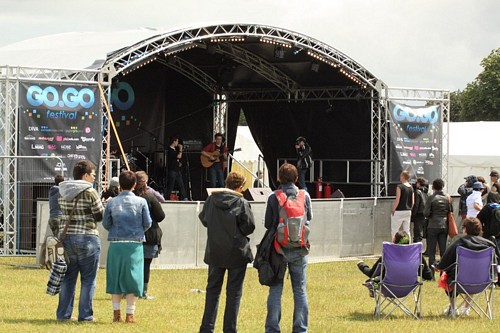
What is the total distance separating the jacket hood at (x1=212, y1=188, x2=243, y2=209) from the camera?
9.58 m

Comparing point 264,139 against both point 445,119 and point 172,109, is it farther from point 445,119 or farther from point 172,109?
point 445,119

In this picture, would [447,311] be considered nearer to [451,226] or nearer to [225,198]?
[225,198]

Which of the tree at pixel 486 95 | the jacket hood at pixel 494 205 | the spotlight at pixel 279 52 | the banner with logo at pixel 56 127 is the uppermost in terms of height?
the tree at pixel 486 95

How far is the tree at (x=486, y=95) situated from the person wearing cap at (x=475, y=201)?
5034 centimetres

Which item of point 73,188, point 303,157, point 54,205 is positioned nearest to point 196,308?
point 73,188

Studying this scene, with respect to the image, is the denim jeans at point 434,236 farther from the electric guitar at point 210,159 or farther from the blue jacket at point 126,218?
the electric guitar at point 210,159

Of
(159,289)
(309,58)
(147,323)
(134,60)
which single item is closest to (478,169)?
(309,58)

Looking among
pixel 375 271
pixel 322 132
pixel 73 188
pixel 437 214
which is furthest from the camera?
pixel 322 132

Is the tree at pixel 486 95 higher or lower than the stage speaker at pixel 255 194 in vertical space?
higher

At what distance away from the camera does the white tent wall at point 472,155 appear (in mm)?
31453

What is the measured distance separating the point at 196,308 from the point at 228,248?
2995 millimetres

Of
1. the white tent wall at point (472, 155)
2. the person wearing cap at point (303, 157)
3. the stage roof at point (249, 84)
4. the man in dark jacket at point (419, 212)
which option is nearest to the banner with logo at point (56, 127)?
the stage roof at point (249, 84)

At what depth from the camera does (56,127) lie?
19281mm

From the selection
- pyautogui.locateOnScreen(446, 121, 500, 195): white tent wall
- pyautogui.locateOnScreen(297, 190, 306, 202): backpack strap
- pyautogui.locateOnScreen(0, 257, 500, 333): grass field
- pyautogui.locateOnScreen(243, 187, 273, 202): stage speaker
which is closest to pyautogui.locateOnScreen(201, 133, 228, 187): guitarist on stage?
pyautogui.locateOnScreen(243, 187, 273, 202): stage speaker
